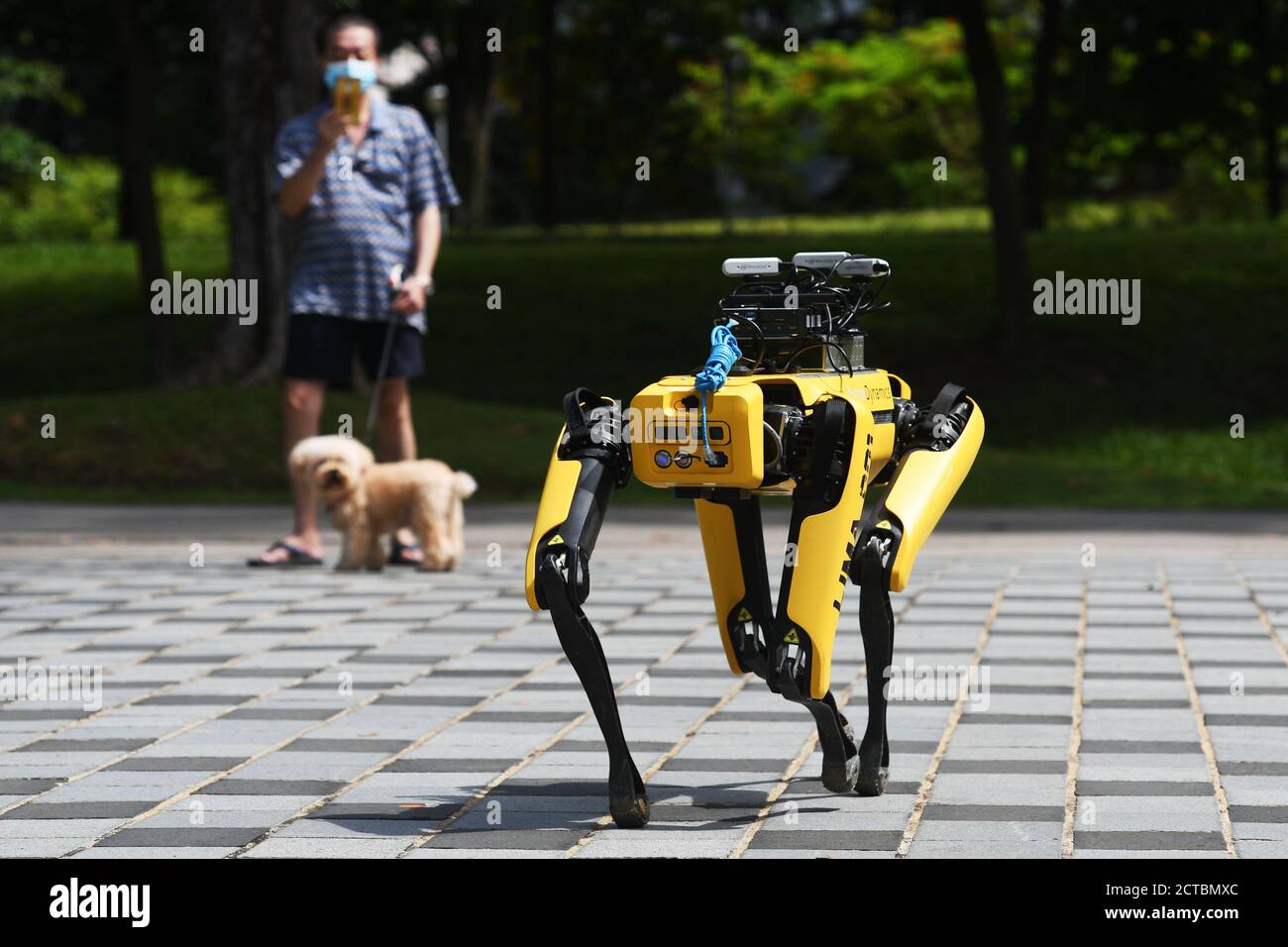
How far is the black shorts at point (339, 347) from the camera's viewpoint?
10352 millimetres

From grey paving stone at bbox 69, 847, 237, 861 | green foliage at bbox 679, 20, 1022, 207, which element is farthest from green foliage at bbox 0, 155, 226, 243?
grey paving stone at bbox 69, 847, 237, 861

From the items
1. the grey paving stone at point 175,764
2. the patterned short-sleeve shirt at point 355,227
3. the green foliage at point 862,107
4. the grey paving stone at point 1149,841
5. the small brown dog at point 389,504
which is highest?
the green foliage at point 862,107

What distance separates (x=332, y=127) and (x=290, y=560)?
242cm

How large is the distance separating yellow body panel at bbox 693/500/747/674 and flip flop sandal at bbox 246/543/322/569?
18.8 ft

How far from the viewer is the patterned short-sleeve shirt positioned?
10.3 metres

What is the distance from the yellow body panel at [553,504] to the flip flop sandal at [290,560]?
19.6 feet

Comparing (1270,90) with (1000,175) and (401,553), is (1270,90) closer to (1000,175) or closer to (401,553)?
(1000,175)

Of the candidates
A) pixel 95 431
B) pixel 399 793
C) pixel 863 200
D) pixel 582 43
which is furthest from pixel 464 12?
pixel 399 793

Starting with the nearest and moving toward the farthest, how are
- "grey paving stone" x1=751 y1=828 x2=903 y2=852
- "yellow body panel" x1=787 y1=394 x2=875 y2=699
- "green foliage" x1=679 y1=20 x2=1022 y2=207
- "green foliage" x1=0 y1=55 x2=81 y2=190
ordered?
"grey paving stone" x1=751 y1=828 x2=903 y2=852 → "yellow body panel" x1=787 y1=394 x2=875 y2=699 → "green foliage" x1=0 y1=55 x2=81 y2=190 → "green foliage" x1=679 y1=20 x2=1022 y2=207

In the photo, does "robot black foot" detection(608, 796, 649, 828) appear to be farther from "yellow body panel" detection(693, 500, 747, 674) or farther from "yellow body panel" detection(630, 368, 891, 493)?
"yellow body panel" detection(630, 368, 891, 493)

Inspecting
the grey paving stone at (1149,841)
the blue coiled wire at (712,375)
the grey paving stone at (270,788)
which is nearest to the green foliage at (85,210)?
the grey paving stone at (270,788)

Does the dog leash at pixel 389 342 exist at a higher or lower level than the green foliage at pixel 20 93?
lower

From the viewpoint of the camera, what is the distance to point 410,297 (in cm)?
1007

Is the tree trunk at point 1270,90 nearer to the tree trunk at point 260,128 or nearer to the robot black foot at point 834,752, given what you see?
the tree trunk at point 260,128
